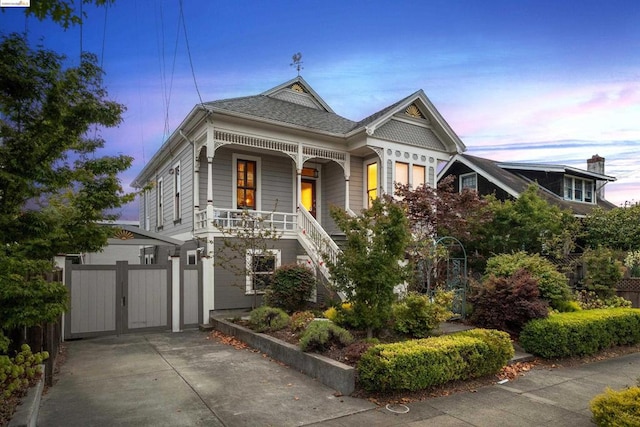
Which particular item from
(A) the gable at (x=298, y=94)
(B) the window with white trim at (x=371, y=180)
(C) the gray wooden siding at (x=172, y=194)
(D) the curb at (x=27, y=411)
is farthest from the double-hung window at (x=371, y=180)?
(D) the curb at (x=27, y=411)

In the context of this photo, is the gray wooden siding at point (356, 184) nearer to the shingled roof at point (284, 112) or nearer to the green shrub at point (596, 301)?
the shingled roof at point (284, 112)

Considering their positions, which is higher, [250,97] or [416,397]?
[250,97]

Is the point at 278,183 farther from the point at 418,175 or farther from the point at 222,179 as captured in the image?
the point at 418,175

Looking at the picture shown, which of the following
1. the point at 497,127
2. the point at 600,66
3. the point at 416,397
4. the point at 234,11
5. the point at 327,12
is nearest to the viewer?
the point at 416,397

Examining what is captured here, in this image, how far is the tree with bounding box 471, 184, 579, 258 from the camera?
14320 mm

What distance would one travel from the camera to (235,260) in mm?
11781

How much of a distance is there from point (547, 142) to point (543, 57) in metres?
15.5

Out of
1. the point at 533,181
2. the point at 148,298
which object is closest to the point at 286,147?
the point at 148,298

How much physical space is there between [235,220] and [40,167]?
7935 mm

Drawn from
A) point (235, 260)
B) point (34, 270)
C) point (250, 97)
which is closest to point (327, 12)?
point (250, 97)

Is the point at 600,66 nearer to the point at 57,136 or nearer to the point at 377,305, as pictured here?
the point at 377,305

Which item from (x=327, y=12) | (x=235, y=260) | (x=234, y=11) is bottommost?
(x=235, y=260)

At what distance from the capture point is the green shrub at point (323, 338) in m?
6.56

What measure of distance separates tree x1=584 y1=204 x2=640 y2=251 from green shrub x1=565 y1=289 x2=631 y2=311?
19.3ft
